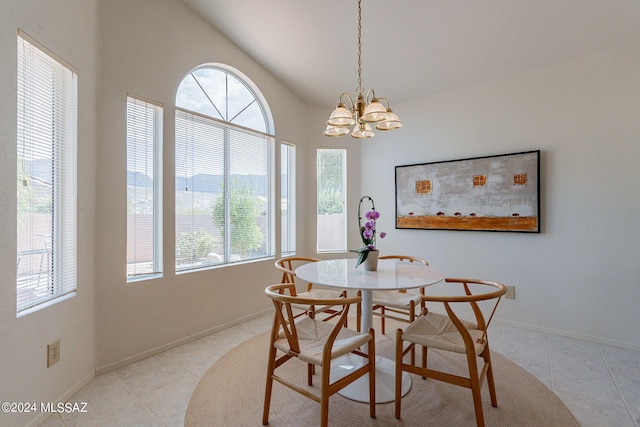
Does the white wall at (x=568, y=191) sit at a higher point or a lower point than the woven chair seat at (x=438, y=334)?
higher


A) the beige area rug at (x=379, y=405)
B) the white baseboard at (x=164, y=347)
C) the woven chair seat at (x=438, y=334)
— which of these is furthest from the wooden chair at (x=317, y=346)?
the white baseboard at (x=164, y=347)

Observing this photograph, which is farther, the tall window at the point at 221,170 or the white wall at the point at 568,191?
the tall window at the point at 221,170

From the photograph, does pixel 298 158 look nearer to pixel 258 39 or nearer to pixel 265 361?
pixel 258 39

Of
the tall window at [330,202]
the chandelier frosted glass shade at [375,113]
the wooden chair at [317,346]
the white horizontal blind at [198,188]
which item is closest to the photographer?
the wooden chair at [317,346]

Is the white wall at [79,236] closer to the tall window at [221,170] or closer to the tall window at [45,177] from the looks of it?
the tall window at [45,177]

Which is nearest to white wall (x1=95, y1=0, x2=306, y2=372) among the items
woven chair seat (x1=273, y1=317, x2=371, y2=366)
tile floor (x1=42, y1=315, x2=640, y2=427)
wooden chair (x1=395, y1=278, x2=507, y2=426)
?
tile floor (x1=42, y1=315, x2=640, y2=427)

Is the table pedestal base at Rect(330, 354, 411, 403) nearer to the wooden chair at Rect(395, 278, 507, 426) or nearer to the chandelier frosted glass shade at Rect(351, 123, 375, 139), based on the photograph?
the wooden chair at Rect(395, 278, 507, 426)

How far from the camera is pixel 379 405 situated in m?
1.84

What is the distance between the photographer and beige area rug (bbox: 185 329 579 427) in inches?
67.3

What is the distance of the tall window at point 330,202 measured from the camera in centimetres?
427

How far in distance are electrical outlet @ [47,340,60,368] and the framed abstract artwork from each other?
11.2 feet

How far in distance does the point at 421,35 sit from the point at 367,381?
9.27 ft

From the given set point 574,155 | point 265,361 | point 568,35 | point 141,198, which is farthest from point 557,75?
point 141,198

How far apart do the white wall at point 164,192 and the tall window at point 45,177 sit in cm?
21
